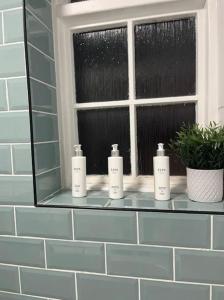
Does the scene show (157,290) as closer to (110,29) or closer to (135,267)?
(135,267)

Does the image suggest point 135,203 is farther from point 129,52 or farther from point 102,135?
point 129,52

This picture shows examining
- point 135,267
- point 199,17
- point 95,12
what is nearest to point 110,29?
point 95,12

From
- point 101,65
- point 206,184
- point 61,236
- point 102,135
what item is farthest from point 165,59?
point 61,236

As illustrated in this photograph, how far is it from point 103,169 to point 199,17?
0.66 m

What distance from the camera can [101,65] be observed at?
42.6 inches

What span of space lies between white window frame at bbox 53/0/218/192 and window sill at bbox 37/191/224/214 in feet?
0.27

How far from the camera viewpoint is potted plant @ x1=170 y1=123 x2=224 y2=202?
2.76 feet

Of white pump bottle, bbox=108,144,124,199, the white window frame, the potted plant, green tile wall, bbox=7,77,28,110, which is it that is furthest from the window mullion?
green tile wall, bbox=7,77,28,110

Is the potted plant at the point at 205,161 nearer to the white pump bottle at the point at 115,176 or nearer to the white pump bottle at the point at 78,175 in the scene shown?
the white pump bottle at the point at 115,176

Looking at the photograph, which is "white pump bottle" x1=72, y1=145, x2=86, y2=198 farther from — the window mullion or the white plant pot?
the white plant pot

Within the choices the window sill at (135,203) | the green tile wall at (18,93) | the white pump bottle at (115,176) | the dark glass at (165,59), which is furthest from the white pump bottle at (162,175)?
the green tile wall at (18,93)

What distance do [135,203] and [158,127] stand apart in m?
0.32

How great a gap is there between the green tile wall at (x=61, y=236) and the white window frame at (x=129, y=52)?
2.6 inches

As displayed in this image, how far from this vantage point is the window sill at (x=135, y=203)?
83 centimetres
